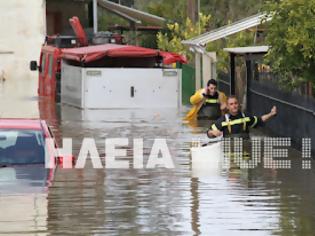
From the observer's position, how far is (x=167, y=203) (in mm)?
13625

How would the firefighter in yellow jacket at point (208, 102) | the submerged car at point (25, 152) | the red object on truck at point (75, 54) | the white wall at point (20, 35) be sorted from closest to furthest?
the submerged car at point (25, 152)
the firefighter in yellow jacket at point (208, 102)
the red object on truck at point (75, 54)
the white wall at point (20, 35)

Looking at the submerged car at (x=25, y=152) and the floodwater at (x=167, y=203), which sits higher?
the submerged car at (x=25, y=152)

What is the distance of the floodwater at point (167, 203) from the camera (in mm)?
11758

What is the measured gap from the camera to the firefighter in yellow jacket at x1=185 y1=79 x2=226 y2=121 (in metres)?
26.3

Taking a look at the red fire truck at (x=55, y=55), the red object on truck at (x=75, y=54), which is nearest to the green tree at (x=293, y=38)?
the red object on truck at (x=75, y=54)

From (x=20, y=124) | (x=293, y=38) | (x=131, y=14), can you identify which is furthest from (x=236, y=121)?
(x=131, y=14)

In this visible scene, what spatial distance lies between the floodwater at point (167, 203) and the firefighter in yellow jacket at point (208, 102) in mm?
6651

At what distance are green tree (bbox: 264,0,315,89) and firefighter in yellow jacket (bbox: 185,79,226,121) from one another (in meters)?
8.23

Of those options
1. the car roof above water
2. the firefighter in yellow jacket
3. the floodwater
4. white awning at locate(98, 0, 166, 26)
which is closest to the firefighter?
the floodwater

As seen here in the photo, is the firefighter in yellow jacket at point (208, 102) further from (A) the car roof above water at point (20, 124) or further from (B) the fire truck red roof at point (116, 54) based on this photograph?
(A) the car roof above water at point (20, 124)

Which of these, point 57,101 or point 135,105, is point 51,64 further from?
point 135,105

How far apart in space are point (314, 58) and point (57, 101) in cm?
2091

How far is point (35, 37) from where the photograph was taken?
59.1 meters

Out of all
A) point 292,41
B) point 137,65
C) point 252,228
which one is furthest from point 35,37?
point 252,228
